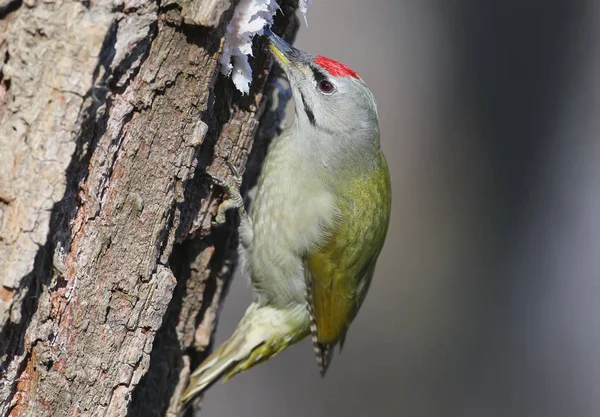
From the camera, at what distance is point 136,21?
7.72ft

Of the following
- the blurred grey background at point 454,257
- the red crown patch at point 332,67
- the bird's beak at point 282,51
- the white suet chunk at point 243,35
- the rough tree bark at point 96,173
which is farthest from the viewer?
the blurred grey background at point 454,257

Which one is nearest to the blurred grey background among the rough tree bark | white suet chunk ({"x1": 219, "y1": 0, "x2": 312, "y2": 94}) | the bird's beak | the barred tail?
the barred tail

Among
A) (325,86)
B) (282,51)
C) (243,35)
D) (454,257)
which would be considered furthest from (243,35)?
(454,257)

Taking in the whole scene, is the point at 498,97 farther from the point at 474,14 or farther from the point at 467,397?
the point at 467,397

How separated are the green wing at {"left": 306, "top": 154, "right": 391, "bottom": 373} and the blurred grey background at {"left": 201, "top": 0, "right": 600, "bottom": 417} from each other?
2614 millimetres

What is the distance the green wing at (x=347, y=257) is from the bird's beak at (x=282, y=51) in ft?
2.39

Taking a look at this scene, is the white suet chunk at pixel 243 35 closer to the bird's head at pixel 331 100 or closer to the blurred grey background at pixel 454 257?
the bird's head at pixel 331 100

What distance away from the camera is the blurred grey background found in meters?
6.27

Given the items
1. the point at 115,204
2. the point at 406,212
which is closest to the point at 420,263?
the point at 406,212

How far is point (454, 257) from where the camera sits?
6680mm

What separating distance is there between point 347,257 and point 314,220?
271 mm

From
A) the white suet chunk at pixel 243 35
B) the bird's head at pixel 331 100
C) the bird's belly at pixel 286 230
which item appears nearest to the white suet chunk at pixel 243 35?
the white suet chunk at pixel 243 35

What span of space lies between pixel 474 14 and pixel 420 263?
222 cm

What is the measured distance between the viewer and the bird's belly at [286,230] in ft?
12.2
